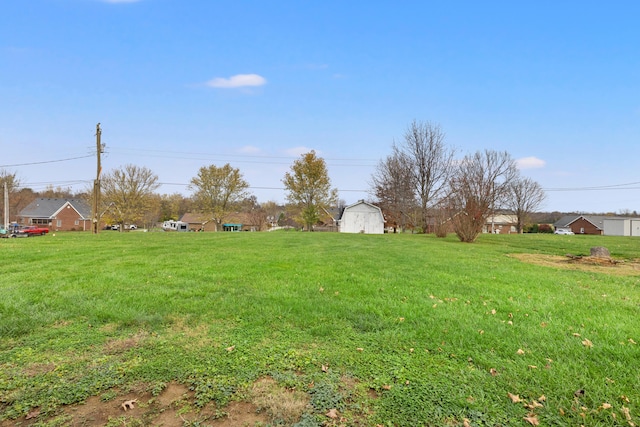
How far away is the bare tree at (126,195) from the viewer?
3684cm

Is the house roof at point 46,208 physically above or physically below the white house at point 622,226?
above

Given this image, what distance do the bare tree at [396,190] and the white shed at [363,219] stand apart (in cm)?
152

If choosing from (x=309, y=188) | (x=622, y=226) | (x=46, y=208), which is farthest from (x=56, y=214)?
(x=622, y=226)

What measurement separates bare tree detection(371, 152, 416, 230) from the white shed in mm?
1521

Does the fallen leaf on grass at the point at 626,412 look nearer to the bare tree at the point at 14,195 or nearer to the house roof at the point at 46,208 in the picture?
the bare tree at the point at 14,195

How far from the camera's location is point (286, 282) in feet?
19.1

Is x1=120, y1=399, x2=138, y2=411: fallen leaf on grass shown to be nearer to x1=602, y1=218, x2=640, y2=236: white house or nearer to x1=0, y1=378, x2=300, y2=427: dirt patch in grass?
x1=0, y1=378, x2=300, y2=427: dirt patch in grass

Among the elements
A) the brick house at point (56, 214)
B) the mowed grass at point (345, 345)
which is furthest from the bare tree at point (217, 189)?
the mowed grass at point (345, 345)

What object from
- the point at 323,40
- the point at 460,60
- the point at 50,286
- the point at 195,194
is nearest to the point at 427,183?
the point at 460,60

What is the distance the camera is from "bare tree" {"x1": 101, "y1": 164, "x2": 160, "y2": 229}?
36.8m

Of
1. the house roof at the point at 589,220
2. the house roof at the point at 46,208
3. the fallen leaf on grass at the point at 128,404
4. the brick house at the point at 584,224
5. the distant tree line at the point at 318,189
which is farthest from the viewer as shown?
the brick house at the point at 584,224

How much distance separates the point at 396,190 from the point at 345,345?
33.9m

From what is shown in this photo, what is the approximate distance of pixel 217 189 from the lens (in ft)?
138

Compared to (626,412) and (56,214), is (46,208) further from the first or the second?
(626,412)
